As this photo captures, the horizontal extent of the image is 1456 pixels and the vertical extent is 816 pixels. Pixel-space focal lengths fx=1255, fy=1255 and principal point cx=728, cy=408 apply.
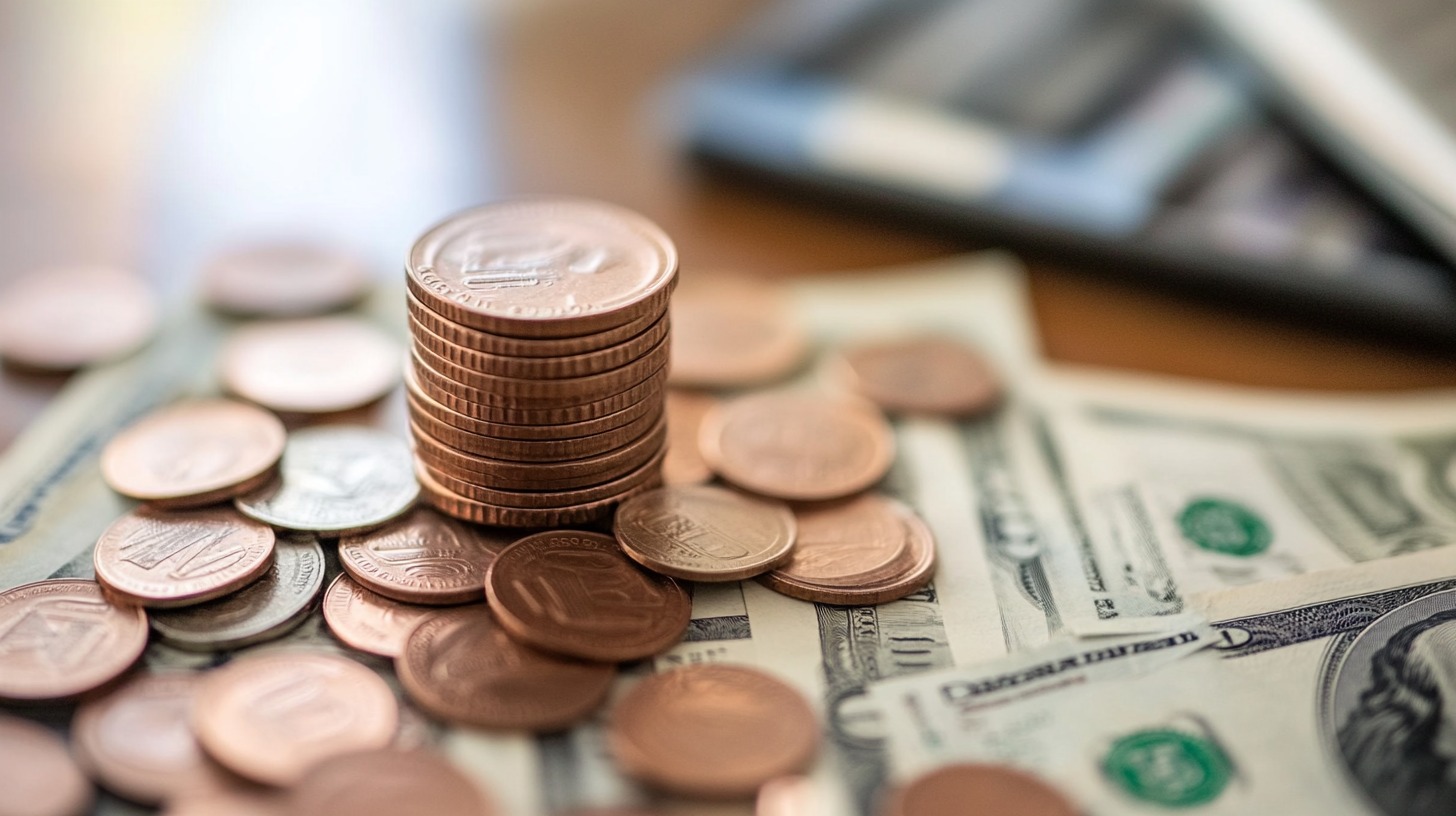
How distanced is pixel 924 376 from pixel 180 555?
25.4 inches

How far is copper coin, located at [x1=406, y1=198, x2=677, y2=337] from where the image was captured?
0.82 m

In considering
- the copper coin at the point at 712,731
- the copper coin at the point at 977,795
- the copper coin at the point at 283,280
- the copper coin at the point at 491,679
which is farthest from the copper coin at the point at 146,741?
the copper coin at the point at 283,280

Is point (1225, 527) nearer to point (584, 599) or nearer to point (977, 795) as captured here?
point (977, 795)

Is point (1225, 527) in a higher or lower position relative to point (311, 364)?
higher

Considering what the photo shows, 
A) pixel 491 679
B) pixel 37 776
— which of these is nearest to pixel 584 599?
pixel 491 679

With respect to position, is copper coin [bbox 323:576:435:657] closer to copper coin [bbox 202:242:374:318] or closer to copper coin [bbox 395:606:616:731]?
copper coin [bbox 395:606:616:731]

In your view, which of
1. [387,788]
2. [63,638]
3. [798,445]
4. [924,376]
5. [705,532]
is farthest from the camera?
[924,376]

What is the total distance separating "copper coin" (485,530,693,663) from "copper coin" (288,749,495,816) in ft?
0.36

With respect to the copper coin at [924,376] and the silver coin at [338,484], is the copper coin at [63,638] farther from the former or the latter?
the copper coin at [924,376]

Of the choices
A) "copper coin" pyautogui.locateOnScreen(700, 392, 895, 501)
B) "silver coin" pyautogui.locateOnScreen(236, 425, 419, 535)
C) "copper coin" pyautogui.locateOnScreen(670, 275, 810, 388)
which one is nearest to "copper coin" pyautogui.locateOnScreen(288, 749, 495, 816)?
"silver coin" pyautogui.locateOnScreen(236, 425, 419, 535)

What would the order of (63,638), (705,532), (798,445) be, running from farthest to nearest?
1. (798,445)
2. (705,532)
3. (63,638)

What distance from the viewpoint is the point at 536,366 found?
82 centimetres

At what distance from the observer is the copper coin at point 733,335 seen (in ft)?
3.78

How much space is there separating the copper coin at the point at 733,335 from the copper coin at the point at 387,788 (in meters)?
0.50
